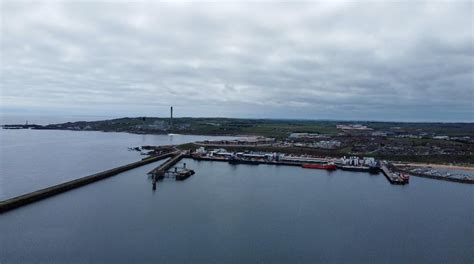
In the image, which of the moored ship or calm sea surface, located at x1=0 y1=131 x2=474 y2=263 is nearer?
calm sea surface, located at x1=0 y1=131 x2=474 y2=263

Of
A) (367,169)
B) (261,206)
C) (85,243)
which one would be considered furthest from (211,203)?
(367,169)

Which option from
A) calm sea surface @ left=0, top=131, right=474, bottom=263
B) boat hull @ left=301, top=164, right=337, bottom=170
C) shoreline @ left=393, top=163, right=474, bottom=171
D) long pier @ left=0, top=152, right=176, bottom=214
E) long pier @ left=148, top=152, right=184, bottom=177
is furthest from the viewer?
boat hull @ left=301, top=164, right=337, bottom=170

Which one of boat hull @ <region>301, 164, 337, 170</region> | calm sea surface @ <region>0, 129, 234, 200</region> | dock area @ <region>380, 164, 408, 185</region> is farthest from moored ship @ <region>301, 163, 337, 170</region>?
calm sea surface @ <region>0, 129, 234, 200</region>

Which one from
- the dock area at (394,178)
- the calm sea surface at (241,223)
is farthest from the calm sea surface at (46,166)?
the dock area at (394,178)

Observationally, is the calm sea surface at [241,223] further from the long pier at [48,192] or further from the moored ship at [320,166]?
the moored ship at [320,166]

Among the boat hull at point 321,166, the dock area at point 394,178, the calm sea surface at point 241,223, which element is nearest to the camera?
the calm sea surface at point 241,223

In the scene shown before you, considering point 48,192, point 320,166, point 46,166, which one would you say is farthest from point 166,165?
point 320,166

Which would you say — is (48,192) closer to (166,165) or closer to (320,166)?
(166,165)

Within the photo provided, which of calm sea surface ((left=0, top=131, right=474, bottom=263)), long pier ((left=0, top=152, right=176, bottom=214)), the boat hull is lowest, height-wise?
calm sea surface ((left=0, top=131, right=474, bottom=263))

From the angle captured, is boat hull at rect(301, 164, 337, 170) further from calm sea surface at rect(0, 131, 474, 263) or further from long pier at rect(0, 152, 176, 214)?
long pier at rect(0, 152, 176, 214)

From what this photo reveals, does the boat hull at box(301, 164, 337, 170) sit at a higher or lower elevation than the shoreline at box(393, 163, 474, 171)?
lower
